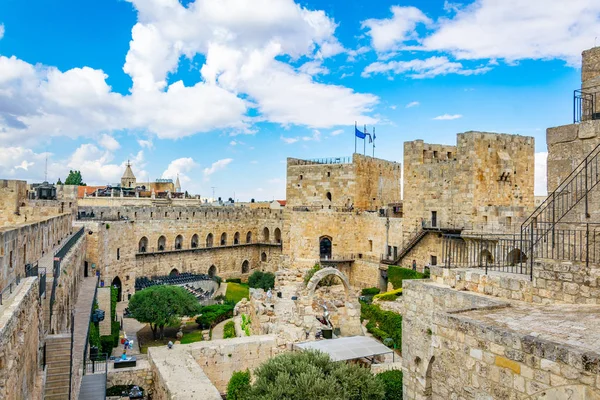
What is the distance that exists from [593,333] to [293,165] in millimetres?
32116

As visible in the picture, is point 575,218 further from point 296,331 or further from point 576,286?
point 296,331

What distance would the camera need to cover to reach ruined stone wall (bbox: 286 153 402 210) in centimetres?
3341

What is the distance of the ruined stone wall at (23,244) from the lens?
8891 millimetres

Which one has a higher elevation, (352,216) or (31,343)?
(352,216)

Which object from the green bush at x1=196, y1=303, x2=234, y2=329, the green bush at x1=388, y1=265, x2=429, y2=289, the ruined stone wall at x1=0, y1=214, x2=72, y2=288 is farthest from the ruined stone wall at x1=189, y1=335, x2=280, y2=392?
the green bush at x1=388, y1=265, x2=429, y2=289

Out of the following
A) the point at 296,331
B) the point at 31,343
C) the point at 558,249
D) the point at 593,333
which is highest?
the point at 558,249

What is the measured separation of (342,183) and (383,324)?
51.0 feet

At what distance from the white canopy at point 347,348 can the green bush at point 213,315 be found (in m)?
10.9

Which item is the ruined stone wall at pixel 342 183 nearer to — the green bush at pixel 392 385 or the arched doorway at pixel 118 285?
the arched doorway at pixel 118 285

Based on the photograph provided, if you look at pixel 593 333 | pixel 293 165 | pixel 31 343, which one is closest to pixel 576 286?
pixel 593 333

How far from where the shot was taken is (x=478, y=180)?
2328cm

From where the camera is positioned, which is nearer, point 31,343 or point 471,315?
point 471,315

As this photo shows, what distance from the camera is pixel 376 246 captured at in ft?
98.8

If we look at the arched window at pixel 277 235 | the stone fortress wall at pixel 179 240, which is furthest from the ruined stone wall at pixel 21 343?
the arched window at pixel 277 235
